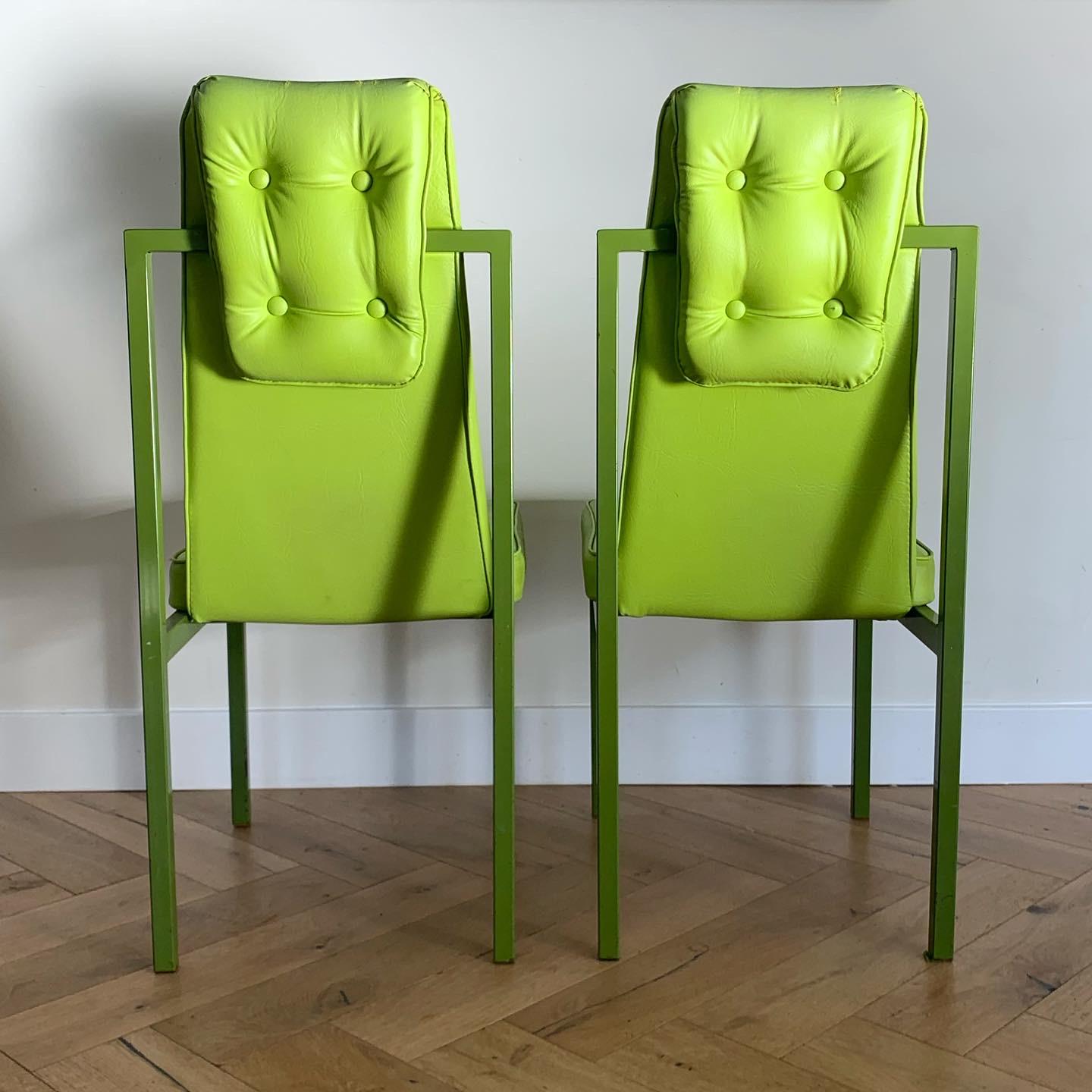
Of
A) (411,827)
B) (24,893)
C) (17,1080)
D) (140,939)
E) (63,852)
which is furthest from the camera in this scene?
(411,827)

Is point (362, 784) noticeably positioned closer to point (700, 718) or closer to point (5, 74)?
point (700, 718)

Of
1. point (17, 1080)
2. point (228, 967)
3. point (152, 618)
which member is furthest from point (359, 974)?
point (152, 618)

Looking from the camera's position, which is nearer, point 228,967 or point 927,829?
point 228,967

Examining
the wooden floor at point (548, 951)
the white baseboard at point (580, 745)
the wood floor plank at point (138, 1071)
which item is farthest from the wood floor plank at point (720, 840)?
the wood floor plank at point (138, 1071)

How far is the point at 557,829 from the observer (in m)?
1.98

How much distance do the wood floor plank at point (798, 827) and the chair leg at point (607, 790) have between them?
483 mm

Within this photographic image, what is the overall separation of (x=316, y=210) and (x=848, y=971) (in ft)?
A: 3.51

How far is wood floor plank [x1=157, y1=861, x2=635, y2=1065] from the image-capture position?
136 cm

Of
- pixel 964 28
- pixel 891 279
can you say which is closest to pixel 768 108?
pixel 891 279

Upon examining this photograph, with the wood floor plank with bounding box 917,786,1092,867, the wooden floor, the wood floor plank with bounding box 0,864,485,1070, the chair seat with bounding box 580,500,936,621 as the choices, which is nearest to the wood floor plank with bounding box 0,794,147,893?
the wooden floor

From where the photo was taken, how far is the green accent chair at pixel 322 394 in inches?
54.5

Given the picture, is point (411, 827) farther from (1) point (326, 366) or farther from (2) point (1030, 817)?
(2) point (1030, 817)

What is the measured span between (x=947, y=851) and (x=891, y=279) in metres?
0.69

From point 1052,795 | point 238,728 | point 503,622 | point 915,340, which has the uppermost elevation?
point 915,340
